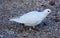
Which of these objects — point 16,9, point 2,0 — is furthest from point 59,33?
point 2,0

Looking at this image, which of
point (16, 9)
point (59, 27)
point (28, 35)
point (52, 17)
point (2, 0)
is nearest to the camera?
point (28, 35)

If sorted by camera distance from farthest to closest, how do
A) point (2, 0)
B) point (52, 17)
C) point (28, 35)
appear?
point (2, 0)
point (52, 17)
point (28, 35)

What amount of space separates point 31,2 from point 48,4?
40cm

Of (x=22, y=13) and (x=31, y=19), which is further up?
(x=22, y=13)

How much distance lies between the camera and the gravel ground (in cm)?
366

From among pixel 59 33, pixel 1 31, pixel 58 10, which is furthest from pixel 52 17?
pixel 1 31

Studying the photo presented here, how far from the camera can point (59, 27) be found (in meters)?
3.96

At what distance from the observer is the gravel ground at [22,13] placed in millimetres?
3661

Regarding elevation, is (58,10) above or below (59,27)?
above

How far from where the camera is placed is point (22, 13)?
14.9 feet

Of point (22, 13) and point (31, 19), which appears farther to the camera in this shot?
point (22, 13)

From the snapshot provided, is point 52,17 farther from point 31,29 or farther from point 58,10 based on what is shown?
point 31,29

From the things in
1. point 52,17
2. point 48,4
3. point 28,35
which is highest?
point 48,4

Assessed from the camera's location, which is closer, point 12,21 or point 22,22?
point 22,22
